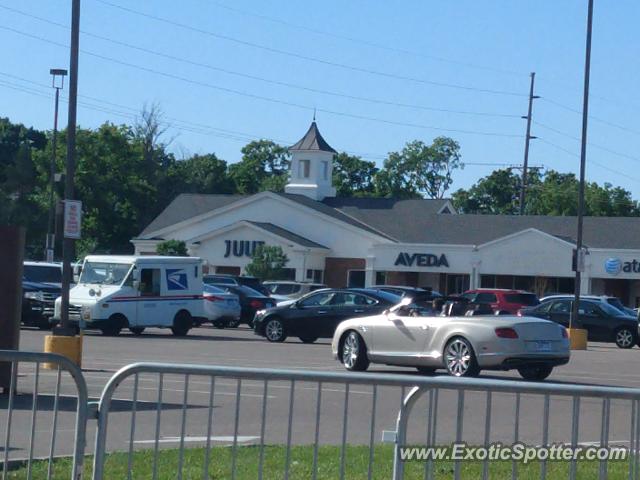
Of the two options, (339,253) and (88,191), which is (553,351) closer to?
(339,253)

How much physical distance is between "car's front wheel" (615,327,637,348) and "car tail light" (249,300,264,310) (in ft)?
39.4

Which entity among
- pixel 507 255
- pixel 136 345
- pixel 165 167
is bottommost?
pixel 136 345

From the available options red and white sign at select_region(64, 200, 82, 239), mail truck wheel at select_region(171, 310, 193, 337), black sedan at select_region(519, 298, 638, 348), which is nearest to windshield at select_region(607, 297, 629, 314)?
black sedan at select_region(519, 298, 638, 348)

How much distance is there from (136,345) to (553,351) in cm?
1152

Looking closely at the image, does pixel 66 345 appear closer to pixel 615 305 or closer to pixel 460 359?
pixel 460 359

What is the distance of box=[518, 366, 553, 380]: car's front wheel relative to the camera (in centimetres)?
1934

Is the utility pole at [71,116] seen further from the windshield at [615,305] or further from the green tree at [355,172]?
the green tree at [355,172]

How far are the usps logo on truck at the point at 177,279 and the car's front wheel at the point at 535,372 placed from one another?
13991 mm

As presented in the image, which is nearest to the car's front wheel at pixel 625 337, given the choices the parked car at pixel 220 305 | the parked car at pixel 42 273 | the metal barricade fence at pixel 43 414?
the parked car at pixel 220 305

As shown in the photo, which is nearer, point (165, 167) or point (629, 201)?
point (165, 167)

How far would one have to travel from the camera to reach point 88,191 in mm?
75375

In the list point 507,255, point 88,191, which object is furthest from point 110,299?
point 88,191

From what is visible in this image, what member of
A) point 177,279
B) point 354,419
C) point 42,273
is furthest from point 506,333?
point 42,273

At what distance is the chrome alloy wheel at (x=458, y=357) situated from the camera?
18891 millimetres
